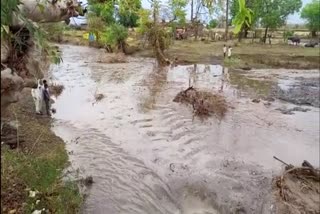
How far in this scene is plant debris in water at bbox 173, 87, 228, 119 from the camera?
592 inches

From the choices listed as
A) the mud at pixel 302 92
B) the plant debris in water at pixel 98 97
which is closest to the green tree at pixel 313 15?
the mud at pixel 302 92

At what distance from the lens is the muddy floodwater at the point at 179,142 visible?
8.26 m

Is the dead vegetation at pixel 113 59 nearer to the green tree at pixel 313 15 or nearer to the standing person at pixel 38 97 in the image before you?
the standing person at pixel 38 97

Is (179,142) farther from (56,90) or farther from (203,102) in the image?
(56,90)

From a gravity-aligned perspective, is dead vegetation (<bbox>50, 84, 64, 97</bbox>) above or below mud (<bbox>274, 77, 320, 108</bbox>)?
above

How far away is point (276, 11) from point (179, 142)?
2971cm

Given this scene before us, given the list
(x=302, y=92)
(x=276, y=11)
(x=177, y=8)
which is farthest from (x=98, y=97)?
(x=276, y=11)

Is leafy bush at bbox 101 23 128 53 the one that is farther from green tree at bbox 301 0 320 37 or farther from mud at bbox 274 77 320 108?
green tree at bbox 301 0 320 37

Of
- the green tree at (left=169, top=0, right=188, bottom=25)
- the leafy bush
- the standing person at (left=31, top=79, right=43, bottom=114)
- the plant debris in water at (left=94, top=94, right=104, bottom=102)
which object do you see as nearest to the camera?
the standing person at (left=31, top=79, right=43, bottom=114)

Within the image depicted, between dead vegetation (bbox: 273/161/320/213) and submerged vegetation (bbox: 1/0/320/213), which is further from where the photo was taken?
dead vegetation (bbox: 273/161/320/213)

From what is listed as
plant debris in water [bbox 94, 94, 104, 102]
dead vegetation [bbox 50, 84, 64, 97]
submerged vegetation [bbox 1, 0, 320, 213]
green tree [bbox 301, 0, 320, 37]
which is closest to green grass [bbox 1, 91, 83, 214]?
submerged vegetation [bbox 1, 0, 320, 213]

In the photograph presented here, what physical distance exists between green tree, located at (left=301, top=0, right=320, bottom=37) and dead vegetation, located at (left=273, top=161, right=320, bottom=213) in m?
37.0

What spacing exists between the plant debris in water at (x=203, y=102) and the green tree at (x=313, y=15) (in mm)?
29477

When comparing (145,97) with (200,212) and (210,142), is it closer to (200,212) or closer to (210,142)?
(210,142)
